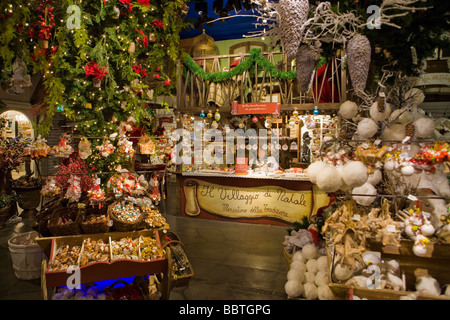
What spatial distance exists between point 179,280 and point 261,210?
293cm

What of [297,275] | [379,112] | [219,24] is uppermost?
[219,24]

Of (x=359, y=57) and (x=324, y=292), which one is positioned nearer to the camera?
(x=359, y=57)

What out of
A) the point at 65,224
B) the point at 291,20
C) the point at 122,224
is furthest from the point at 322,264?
the point at 65,224

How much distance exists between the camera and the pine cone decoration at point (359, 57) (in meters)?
1.76

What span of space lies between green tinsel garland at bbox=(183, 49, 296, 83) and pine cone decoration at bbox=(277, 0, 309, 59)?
3.89 meters

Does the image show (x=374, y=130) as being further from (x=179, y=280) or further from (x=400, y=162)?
(x=179, y=280)

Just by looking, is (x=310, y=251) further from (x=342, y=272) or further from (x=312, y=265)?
(x=342, y=272)

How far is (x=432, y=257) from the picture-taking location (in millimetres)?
2020

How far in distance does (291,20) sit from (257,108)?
402 cm

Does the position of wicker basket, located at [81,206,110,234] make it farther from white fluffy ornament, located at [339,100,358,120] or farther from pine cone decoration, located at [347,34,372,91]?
pine cone decoration, located at [347,34,372,91]

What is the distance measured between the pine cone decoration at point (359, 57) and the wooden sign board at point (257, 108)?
3920 millimetres

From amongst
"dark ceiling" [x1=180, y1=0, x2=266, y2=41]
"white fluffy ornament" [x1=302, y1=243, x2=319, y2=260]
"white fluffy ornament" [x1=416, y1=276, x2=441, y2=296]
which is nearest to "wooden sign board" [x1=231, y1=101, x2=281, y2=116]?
"white fluffy ornament" [x1=302, y1=243, x2=319, y2=260]

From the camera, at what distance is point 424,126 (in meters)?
2.15
